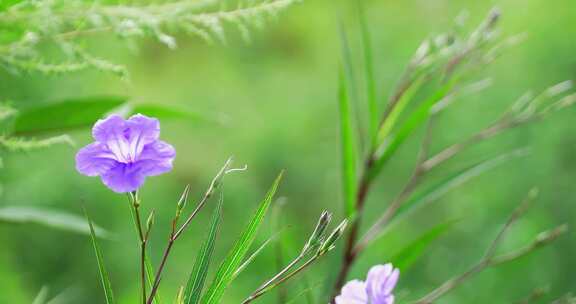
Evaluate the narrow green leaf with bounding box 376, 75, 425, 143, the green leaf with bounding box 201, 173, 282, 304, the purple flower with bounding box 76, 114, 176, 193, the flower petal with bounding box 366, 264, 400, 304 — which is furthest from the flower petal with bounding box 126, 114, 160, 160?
the narrow green leaf with bounding box 376, 75, 425, 143

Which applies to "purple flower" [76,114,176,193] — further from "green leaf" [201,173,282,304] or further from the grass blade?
the grass blade

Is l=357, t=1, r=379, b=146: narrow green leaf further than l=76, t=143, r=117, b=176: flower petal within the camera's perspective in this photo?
Yes

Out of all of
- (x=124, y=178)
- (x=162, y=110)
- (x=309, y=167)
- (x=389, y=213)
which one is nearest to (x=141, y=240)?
(x=124, y=178)

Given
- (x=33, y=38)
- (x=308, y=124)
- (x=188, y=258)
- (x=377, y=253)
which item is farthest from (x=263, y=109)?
(x=33, y=38)

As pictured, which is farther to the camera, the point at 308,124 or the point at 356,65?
the point at 356,65

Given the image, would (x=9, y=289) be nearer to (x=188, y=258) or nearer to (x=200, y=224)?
(x=188, y=258)

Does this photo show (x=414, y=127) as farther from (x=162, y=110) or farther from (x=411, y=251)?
(x=162, y=110)

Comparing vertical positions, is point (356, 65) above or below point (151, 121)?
above
